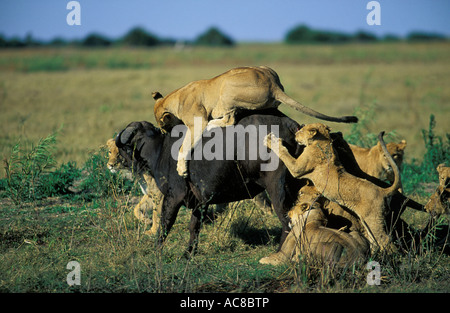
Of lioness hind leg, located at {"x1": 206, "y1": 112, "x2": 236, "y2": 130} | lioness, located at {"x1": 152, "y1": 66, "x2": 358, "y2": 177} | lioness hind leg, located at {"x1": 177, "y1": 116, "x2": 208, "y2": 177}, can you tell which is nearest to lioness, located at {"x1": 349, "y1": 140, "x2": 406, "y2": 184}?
lioness, located at {"x1": 152, "y1": 66, "x2": 358, "y2": 177}

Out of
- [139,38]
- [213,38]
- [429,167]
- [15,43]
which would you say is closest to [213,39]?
[213,38]

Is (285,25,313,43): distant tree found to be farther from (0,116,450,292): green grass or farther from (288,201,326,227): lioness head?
(288,201,326,227): lioness head

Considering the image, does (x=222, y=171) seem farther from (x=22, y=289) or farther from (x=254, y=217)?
(x=22, y=289)

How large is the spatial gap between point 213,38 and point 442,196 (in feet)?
277

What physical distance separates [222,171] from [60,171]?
12.8 feet

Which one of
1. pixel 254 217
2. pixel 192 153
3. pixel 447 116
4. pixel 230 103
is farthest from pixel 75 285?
pixel 447 116

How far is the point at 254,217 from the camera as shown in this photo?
7977 mm

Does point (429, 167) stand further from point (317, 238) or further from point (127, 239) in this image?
point (127, 239)

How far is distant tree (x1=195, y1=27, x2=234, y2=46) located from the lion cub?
8132 cm

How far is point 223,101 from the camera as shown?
21.0 feet

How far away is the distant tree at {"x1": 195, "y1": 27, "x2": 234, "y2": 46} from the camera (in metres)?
87.4

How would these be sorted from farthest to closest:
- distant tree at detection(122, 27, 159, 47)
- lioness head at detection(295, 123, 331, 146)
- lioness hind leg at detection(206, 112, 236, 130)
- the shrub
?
1. distant tree at detection(122, 27, 159, 47)
2. the shrub
3. lioness hind leg at detection(206, 112, 236, 130)
4. lioness head at detection(295, 123, 331, 146)

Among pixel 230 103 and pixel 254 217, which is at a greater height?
pixel 230 103

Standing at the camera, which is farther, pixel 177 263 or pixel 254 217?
pixel 254 217
